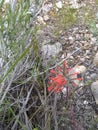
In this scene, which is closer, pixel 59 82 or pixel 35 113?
pixel 59 82

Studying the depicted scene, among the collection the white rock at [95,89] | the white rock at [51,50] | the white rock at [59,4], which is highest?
the white rock at [59,4]

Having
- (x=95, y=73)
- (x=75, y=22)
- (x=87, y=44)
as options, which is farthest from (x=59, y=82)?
(x=75, y=22)

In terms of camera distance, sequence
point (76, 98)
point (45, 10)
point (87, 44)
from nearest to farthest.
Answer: point (76, 98)
point (87, 44)
point (45, 10)

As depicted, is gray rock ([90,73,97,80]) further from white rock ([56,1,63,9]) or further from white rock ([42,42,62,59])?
white rock ([56,1,63,9])

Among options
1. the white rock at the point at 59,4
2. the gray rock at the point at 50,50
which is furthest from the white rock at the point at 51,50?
the white rock at the point at 59,4

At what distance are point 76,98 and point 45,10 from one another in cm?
74

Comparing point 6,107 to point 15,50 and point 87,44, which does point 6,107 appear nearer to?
point 15,50

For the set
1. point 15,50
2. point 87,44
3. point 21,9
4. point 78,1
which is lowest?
point 87,44

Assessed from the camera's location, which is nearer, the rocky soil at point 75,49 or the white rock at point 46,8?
the rocky soil at point 75,49

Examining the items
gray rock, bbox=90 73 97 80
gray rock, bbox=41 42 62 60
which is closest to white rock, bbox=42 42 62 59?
gray rock, bbox=41 42 62 60

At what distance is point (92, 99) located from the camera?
5.87 feet

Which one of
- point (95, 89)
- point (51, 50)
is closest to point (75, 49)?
point (51, 50)

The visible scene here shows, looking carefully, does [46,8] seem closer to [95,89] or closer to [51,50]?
[51,50]

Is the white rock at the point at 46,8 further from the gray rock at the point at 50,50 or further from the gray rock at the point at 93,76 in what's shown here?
the gray rock at the point at 93,76
